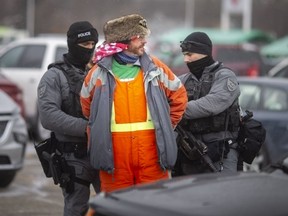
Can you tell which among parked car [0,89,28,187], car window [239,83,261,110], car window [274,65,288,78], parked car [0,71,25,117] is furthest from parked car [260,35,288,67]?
parked car [0,89,28,187]

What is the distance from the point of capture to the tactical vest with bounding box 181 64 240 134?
695 centimetres

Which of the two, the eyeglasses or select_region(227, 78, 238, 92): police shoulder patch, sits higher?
the eyeglasses

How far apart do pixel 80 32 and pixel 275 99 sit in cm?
571

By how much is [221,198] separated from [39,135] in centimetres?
1268

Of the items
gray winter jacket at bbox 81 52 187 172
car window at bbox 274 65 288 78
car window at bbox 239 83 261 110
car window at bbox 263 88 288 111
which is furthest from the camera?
car window at bbox 274 65 288 78

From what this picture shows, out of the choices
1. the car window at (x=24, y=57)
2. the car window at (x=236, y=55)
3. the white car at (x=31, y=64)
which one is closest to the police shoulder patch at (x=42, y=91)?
the white car at (x=31, y=64)

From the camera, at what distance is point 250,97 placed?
1232 centimetres

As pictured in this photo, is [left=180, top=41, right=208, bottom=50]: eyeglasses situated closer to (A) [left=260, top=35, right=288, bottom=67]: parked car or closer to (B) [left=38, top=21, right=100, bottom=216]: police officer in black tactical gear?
(B) [left=38, top=21, right=100, bottom=216]: police officer in black tactical gear

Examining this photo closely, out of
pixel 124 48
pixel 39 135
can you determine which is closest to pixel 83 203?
pixel 124 48

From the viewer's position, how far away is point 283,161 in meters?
5.36

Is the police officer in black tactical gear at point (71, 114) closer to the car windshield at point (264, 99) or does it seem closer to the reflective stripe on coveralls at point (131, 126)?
the reflective stripe on coveralls at point (131, 126)

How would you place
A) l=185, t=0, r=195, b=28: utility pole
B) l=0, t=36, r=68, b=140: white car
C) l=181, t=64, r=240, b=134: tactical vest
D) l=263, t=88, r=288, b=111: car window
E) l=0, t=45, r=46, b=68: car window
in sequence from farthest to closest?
l=185, t=0, r=195, b=28: utility pole → l=0, t=45, r=46, b=68: car window → l=0, t=36, r=68, b=140: white car → l=263, t=88, r=288, b=111: car window → l=181, t=64, r=240, b=134: tactical vest

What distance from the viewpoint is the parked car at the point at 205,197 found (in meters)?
4.40

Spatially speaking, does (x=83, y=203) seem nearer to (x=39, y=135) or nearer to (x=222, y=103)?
(x=222, y=103)
